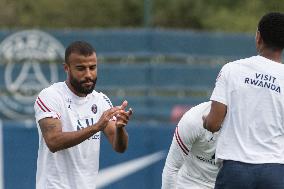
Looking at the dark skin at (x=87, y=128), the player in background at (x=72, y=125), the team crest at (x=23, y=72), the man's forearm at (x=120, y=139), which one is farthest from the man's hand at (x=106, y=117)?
the team crest at (x=23, y=72)

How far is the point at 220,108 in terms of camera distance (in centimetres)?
621

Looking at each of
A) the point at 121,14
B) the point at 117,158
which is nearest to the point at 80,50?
the point at 117,158

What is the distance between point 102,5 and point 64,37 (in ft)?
44.4

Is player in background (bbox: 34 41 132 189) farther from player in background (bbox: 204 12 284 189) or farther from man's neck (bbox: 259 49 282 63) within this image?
man's neck (bbox: 259 49 282 63)

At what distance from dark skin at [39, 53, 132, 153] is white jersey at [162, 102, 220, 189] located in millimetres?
509

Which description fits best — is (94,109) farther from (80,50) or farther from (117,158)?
(117,158)

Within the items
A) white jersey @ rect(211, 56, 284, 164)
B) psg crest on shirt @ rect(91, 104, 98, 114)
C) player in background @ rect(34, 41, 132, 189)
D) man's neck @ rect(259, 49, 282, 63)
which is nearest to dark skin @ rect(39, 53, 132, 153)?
player in background @ rect(34, 41, 132, 189)

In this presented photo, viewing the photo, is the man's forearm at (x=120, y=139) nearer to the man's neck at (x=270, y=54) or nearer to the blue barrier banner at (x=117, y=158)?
the man's neck at (x=270, y=54)

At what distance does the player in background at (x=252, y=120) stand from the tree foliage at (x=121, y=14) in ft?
54.4

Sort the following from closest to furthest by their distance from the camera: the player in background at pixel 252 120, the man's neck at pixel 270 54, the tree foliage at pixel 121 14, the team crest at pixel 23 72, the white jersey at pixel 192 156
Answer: the player in background at pixel 252 120
the man's neck at pixel 270 54
the white jersey at pixel 192 156
the team crest at pixel 23 72
the tree foliage at pixel 121 14

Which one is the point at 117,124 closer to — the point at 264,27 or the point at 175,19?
the point at 264,27

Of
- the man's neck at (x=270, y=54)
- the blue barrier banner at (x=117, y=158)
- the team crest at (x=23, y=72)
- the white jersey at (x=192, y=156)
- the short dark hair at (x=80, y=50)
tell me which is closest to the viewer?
the man's neck at (x=270, y=54)

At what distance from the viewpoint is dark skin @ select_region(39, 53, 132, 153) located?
6.86 m

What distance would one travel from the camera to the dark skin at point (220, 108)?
6.22 m
